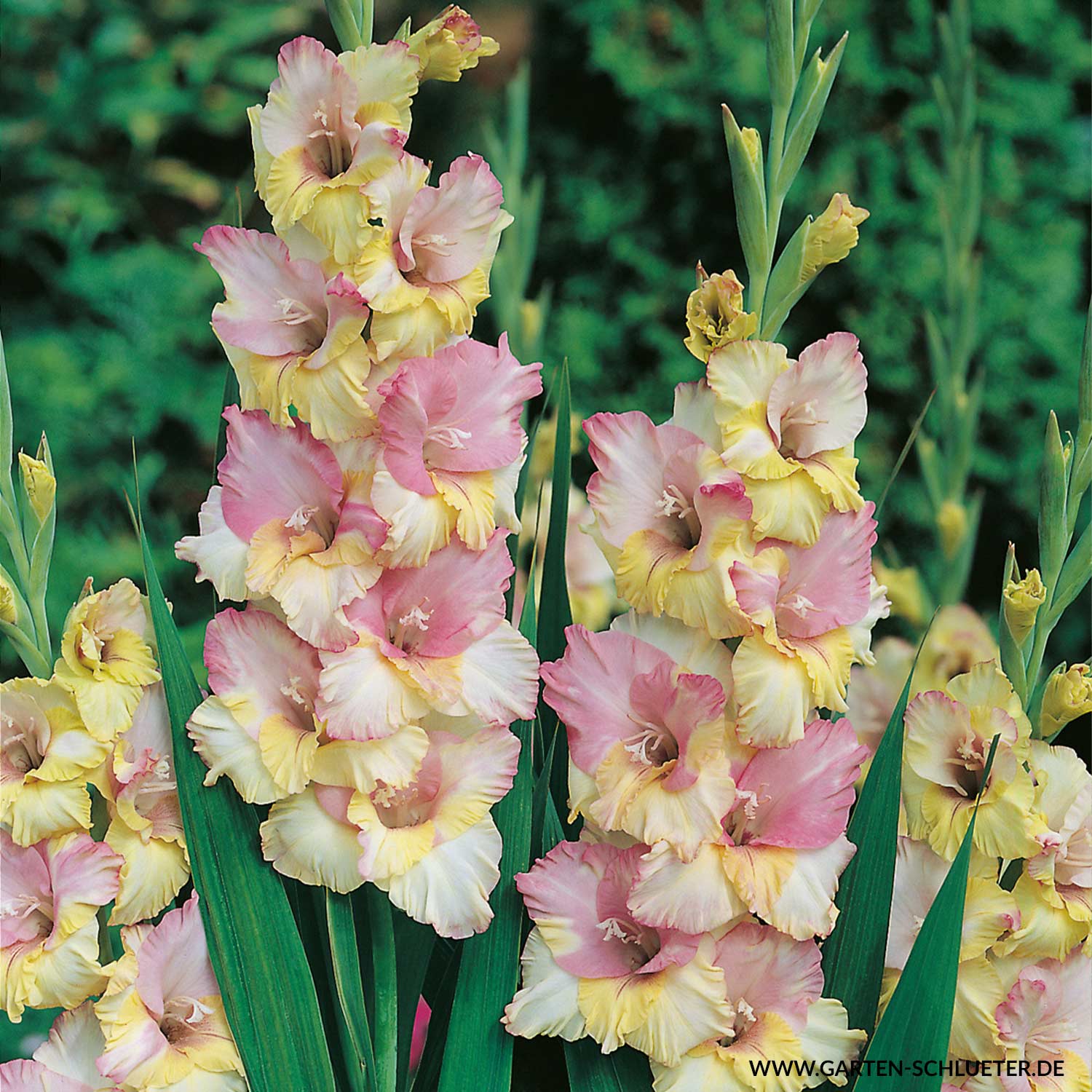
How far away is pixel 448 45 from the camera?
596mm

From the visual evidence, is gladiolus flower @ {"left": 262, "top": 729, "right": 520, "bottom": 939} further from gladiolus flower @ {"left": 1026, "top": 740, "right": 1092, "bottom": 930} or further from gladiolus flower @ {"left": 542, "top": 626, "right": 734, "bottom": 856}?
gladiolus flower @ {"left": 1026, "top": 740, "right": 1092, "bottom": 930}

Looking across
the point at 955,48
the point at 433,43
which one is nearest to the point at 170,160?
the point at 955,48

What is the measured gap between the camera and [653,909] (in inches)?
22.8

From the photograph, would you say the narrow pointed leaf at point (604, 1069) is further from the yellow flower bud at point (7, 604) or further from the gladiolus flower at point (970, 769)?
the yellow flower bud at point (7, 604)

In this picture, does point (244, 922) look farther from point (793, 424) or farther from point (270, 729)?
point (793, 424)

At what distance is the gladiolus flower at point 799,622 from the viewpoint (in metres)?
0.57

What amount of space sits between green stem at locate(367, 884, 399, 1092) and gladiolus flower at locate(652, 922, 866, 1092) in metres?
0.13

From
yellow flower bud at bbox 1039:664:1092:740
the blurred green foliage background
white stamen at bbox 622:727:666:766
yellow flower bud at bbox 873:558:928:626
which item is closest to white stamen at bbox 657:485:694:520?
white stamen at bbox 622:727:666:766

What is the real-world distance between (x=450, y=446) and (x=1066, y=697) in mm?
344

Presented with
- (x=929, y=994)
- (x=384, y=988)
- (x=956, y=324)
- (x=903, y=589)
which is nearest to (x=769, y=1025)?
(x=929, y=994)

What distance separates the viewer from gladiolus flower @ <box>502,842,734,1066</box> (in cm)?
59

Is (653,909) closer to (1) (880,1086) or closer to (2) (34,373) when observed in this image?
(1) (880,1086)

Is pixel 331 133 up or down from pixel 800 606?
up

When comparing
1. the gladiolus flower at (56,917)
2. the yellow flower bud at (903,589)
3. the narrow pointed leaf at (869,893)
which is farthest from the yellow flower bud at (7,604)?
the yellow flower bud at (903,589)
